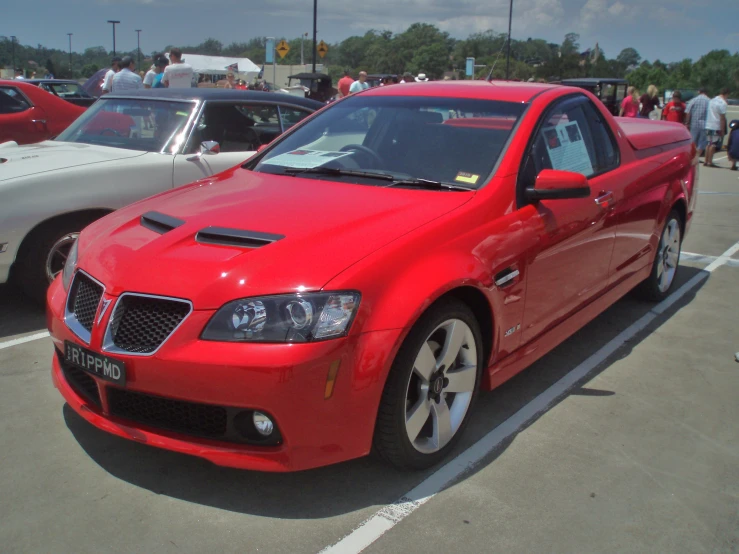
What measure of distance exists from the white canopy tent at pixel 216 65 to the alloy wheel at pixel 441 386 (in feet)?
184

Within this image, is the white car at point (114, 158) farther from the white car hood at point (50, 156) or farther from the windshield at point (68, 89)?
the windshield at point (68, 89)

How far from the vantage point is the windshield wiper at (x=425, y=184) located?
3.51 m

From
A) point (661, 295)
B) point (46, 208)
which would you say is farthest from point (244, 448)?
point (661, 295)

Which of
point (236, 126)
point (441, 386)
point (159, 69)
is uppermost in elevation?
point (159, 69)

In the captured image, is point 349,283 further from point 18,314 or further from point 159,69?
point 159,69

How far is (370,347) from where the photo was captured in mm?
2684

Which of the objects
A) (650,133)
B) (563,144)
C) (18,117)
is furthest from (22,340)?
(18,117)

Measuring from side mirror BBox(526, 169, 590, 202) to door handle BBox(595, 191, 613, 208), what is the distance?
66cm

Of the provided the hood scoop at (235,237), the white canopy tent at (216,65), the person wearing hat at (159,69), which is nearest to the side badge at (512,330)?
the hood scoop at (235,237)

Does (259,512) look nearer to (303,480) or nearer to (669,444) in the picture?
(303,480)

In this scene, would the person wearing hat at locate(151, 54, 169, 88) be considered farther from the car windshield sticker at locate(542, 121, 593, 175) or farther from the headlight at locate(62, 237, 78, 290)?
the headlight at locate(62, 237, 78, 290)

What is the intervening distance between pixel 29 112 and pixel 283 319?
328 inches

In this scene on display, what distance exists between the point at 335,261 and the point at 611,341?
279 centimetres

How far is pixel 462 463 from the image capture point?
3.25m
